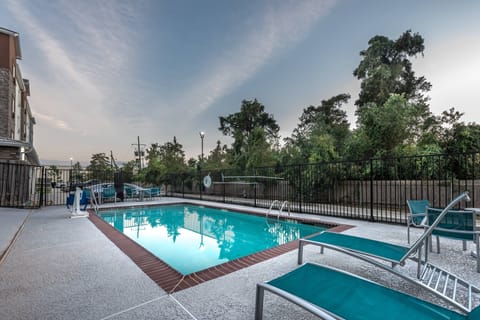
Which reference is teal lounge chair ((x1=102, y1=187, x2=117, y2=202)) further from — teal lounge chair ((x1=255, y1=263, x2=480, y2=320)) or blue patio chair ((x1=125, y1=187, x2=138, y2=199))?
teal lounge chair ((x1=255, y1=263, x2=480, y2=320))

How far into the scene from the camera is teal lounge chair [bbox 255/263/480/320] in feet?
4.29

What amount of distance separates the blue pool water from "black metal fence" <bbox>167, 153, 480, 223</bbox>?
158cm

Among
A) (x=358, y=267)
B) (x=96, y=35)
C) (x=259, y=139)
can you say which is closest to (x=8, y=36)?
(x=96, y=35)

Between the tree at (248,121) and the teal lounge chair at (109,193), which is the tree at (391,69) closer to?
the tree at (248,121)

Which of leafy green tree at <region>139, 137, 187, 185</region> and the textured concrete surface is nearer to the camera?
the textured concrete surface

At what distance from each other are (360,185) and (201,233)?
7.00 metres

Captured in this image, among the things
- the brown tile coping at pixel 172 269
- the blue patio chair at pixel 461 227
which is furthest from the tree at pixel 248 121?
the blue patio chair at pixel 461 227

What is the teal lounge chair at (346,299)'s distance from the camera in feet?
4.29

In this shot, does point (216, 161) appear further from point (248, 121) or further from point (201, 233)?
point (201, 233)

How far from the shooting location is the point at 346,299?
151cm

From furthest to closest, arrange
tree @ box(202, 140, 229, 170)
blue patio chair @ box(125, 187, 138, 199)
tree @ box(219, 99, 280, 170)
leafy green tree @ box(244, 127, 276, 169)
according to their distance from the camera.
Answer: tree @ box(219, 99, 280, 170) < tree @ box(202, 140, 229, 170) < leafy green tree @ box(244, 127, 276, 169) < blue patio chair @ box(125, 187, 138, 199)

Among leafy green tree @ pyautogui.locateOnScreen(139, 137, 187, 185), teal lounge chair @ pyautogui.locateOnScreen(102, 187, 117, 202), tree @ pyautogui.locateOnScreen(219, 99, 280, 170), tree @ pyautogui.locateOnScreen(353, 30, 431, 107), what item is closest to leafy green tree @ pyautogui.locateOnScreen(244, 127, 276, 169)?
tree @ pyautogui.locateOnScreen(219, 99, 280, 170)

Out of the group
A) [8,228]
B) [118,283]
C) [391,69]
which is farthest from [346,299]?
[391,69]

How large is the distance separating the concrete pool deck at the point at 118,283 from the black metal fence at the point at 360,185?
12.2 ft
